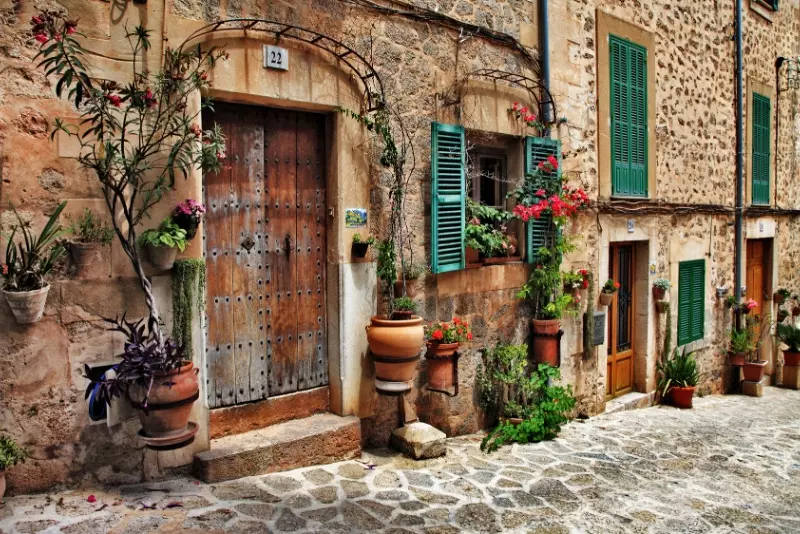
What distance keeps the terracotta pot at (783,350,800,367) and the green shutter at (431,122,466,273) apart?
8.39 meters

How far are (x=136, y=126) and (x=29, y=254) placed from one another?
101 centimetres

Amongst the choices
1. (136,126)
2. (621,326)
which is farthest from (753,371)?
(136,126)

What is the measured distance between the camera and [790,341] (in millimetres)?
11086

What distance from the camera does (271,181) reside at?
4.85 meters

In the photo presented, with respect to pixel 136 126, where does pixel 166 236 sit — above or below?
below

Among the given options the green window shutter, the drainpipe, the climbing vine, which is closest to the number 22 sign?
the climbing vine

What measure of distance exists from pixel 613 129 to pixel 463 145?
2.79m

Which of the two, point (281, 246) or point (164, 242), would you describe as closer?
point (164, 242)

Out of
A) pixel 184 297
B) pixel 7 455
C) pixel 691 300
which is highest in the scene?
pixel 184 297

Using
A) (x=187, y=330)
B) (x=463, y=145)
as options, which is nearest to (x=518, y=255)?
(x=463, y=145)

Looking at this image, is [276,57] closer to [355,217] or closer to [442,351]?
[355,217]

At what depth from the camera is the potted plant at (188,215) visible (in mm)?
3982

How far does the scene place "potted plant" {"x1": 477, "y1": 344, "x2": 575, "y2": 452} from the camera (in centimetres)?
602

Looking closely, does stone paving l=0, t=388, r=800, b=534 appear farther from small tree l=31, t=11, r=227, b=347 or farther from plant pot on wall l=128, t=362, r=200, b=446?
small tree l=31, t=11, r=227, b=347
